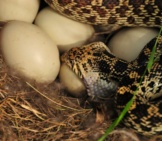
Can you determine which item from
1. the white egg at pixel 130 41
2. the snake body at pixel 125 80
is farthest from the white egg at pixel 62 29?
the white egg at pixel 130 41

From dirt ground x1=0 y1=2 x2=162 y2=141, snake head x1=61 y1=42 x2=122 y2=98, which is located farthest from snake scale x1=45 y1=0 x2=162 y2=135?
dirt ground x1=0 y1=2 x2=162 y2=141

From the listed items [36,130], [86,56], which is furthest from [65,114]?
[86,56]

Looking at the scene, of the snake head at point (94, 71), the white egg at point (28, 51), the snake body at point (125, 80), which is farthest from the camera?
the snake head at point (94, 71)

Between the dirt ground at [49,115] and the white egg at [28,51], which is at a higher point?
the white egg at [28,51]

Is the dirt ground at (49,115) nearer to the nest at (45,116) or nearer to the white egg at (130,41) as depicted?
the nest at (45,116)

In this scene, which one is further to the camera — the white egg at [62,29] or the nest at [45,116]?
the white egg at [62,29]

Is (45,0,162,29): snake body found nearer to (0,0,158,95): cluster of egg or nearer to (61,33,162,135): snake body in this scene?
(0,0,158,95): cluster of egg

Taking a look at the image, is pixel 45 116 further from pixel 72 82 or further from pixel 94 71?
pixel 94 71

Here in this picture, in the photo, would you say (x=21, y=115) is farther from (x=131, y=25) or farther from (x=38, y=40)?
(x=131, y=25)

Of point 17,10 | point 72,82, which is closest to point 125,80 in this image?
point 72,82
